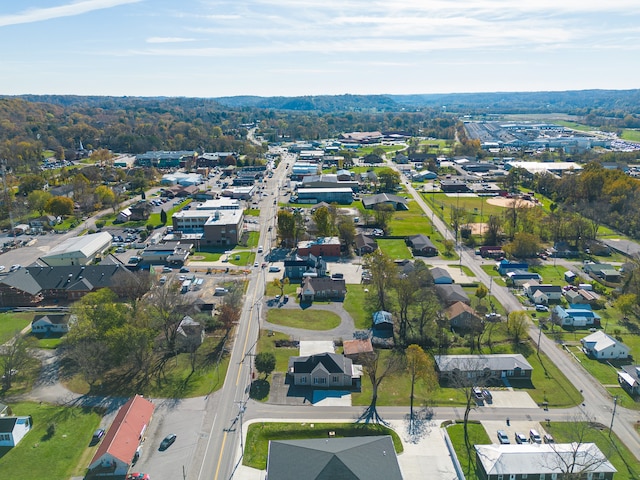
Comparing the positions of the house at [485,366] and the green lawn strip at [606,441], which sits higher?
the house at [485,366]

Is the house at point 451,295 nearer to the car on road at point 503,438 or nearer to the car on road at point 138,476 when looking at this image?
the car on road at point 503,438

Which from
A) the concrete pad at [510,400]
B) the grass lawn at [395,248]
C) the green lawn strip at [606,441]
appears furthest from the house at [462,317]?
the grass lawn at [395,248]

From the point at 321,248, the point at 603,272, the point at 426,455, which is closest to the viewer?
the point at 426,455

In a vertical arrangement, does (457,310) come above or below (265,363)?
below

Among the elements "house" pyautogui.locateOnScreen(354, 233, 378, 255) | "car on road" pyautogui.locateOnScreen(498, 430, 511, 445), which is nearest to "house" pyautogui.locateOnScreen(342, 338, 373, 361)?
"car on road" pyautogui.locateOnScreen(498, 430, 511, 445)

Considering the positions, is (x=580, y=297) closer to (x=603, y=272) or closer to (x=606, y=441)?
(x=603, y=272)

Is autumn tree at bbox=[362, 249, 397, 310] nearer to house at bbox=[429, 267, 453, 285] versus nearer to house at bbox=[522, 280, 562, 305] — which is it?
house at bbox=[429, 267, 453, 285]

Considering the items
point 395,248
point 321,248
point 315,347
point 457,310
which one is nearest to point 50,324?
point 315,347

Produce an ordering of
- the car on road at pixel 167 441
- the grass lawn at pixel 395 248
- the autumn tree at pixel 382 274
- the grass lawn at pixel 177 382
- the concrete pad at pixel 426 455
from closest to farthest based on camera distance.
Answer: the concrete pad at pixel 426 455 → the car on road at pixel 167 441 → the grass lawn at pixel 177 382 → the autumn tree at pixel 382 274 → the grass lawn at pixel 395 248
